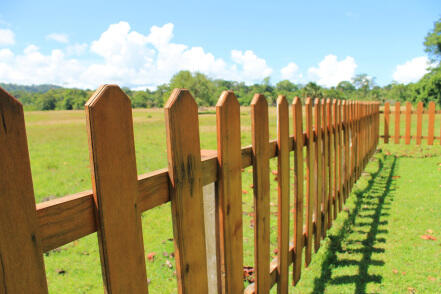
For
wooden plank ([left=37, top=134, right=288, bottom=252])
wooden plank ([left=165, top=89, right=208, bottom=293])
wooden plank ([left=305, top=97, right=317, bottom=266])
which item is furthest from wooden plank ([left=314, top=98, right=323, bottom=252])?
wooden plank ([left=37, top=134, right=288, bottom=252])

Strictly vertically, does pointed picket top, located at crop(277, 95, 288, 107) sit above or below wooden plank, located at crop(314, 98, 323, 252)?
above

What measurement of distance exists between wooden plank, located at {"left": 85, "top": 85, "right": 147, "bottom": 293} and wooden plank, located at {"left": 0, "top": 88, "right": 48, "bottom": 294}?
0.17 meters

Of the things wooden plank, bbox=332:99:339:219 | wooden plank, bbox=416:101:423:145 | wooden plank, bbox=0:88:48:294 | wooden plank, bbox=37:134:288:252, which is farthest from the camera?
wooden plank, bbox=416:101:423:145

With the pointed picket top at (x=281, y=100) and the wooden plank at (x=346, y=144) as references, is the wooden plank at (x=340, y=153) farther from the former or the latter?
the pointed picket top at (x=281, y=100)

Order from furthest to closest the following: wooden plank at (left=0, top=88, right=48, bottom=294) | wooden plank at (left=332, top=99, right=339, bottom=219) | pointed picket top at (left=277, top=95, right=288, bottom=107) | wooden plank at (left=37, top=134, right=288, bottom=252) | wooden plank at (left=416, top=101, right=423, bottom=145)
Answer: wooden plank at (left=416, top=101, right=423, bottom=145) → wooden plank at (left=332, top=99, right=339, bottom=219) → pointed picket top at (left=277, top=95, right=288, bottom=107) → wooden plank at (left=37, top=134, right=288, bottom=252) → wooden plank at (left=0, top=88, right=48, bottom=294)

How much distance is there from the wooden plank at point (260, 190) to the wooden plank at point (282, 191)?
0.23 meters

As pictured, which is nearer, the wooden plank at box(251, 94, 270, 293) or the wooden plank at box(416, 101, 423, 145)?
the wooden plank at box(251, 94, 270, 293)

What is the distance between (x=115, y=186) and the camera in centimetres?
94

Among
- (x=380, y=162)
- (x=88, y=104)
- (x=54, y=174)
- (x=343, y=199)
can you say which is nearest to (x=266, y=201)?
(x=88, y=104)

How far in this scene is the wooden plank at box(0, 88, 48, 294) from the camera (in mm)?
712

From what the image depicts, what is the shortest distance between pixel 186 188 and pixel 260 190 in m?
0.67

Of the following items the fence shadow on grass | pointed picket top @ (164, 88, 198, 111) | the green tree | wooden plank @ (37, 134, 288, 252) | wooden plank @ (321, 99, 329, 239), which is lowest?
the fence shadow on grass

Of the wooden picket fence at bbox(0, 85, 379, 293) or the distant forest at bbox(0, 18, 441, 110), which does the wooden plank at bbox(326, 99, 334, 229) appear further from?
the distant forest at bbox(0, 18, 441, 110)

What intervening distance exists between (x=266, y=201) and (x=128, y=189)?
3.42 ft
